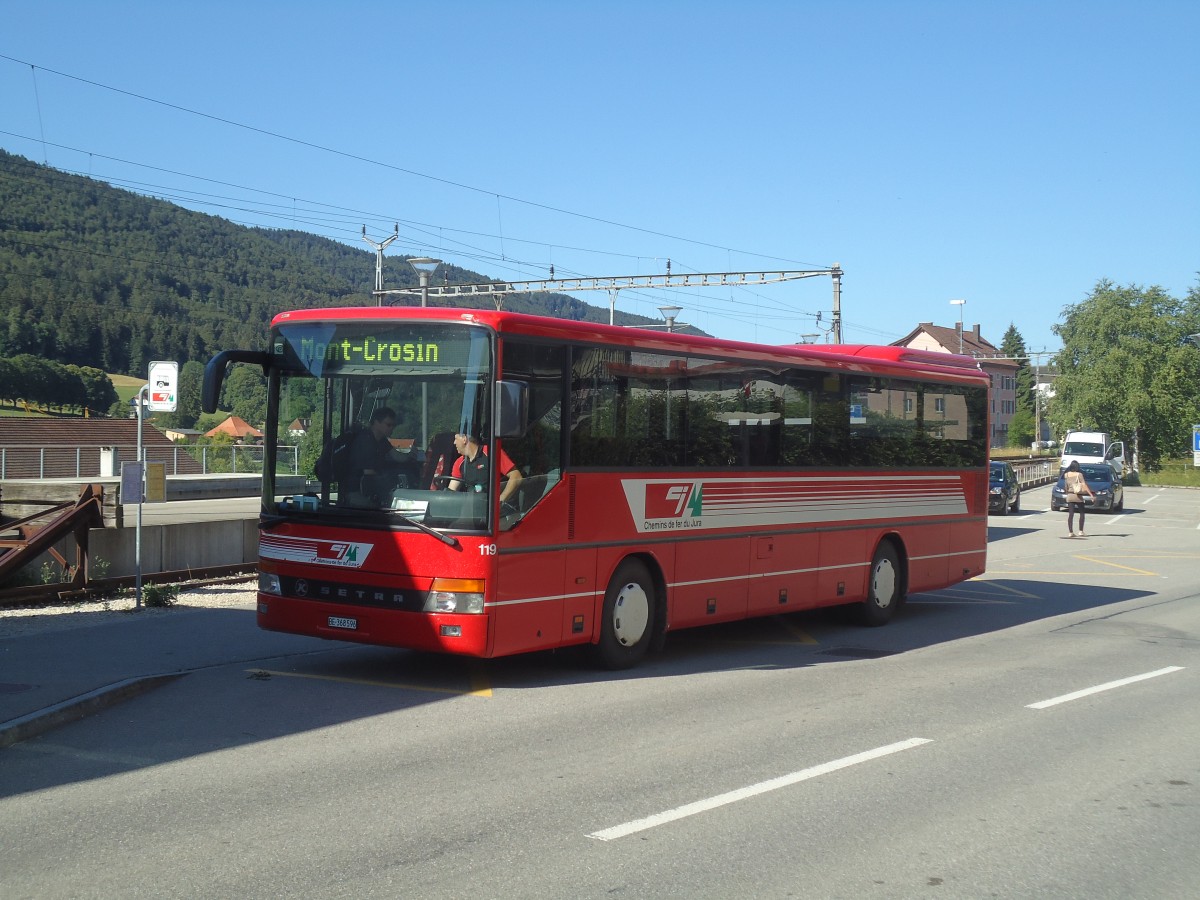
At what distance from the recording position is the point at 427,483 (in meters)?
9.77

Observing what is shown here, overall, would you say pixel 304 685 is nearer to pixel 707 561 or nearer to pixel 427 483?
pixel 427 483

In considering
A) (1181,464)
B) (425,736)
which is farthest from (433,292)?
(1181,464)

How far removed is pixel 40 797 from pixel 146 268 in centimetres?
5935

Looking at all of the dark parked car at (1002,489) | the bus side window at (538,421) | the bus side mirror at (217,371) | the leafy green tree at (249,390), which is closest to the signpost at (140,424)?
the leafy green tree at (249,390)

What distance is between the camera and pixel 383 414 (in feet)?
32.6

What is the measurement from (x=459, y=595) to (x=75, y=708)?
2872 mm

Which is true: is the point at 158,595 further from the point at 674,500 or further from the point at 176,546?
the point at 674,500

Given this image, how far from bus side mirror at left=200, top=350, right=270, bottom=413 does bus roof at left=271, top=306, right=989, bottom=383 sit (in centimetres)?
34

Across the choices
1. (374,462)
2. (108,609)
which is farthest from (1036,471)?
(374,462)

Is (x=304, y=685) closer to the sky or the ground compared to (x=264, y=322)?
closer to the ground

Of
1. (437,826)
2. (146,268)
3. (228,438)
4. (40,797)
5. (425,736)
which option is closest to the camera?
(437,826)

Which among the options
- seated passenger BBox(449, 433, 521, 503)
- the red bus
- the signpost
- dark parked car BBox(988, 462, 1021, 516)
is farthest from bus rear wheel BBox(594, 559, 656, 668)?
dark parked car BBox(988, 462, 1021, 516)

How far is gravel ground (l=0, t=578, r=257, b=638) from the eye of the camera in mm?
12766

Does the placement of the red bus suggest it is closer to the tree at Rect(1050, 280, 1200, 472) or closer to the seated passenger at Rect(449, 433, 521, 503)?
the seated passenger at Rect(449, 433, 521, 503)
